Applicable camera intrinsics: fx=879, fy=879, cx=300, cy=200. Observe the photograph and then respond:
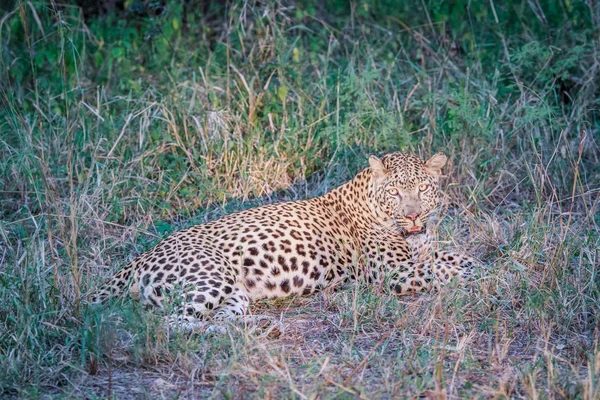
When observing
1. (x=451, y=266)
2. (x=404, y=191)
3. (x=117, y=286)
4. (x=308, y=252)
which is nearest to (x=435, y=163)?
(x=404, y=191)

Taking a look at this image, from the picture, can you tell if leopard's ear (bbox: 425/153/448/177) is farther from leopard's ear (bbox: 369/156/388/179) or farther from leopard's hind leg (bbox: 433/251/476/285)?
leopard's hind leg (bbox: 433/251/476/285)

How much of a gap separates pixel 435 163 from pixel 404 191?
0.40 meters

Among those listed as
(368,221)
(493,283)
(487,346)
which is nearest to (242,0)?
(368,221)

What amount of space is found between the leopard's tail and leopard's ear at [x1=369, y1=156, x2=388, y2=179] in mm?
1910

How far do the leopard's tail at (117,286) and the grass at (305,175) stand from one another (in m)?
0.14

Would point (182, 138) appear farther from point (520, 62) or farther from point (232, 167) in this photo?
point (520, 62)

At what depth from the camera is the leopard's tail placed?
18.5 ft

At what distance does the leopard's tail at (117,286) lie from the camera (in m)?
5.65

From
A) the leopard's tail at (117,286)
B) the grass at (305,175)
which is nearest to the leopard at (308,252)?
the leopard's tail at (117,286)

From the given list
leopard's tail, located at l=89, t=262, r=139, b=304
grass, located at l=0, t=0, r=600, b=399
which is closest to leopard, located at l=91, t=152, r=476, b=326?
leopard's tail, located at l=89, t=262, r=139, b=304

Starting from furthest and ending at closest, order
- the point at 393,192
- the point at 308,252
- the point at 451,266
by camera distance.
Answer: the point at 393,192
the point at 451,266
the point at 308,252

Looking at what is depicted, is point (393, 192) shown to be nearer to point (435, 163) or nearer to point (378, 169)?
point (378, 169)

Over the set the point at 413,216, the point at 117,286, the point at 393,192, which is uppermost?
the point at 393,192

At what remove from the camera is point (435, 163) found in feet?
22.0
